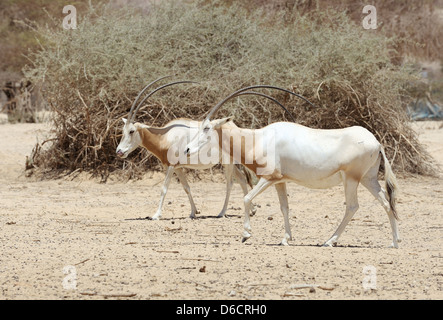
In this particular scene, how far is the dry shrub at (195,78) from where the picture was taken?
12484mm

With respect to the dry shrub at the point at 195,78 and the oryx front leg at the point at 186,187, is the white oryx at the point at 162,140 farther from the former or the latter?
the dry shrub at the point at 195,78

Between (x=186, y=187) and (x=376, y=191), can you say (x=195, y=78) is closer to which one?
(x=186, y=187)

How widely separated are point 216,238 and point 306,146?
1.47 meters

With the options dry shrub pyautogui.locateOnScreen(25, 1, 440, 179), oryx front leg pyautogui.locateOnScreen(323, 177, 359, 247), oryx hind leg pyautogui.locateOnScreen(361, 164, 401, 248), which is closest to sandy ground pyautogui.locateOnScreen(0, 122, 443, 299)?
oryx front leg pyautogui.locateOnScreen(323, 177, 359, 247)

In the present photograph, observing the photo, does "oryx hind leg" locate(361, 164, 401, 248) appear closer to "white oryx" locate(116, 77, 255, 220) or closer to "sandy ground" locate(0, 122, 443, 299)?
"sandy ground" locate(0, 122, 443, 299)

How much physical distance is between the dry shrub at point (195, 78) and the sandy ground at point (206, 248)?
1.19 m

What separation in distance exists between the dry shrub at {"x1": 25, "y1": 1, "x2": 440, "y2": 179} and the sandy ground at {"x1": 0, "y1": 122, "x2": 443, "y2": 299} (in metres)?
1.19

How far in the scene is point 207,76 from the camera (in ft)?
42.7

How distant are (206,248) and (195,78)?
22.3ft

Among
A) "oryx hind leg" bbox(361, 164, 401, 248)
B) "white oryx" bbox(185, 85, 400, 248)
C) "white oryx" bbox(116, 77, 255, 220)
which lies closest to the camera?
"white oryx" bbox(185, 85, 400, 248)

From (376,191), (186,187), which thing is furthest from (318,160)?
(186,187)

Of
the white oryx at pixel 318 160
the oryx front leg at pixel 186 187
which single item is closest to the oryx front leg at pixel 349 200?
the white oryx at pixel 318 160

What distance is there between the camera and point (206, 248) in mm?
6504

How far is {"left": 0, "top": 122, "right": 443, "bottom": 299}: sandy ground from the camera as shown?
5.12m
